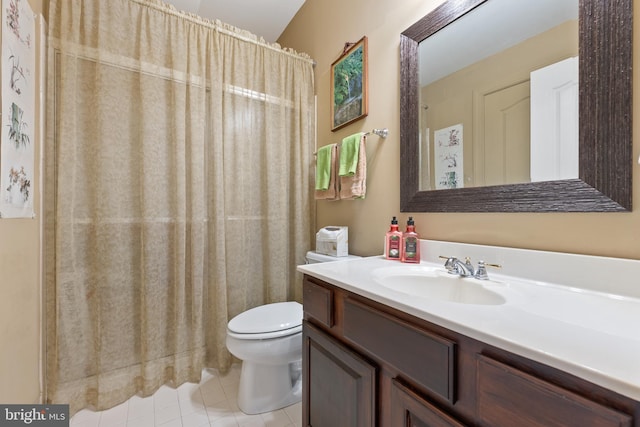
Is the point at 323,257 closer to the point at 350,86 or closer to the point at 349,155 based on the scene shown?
the point at 349,155

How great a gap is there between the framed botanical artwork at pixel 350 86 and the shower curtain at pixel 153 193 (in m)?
0.39

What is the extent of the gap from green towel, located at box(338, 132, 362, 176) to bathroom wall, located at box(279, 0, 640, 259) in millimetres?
88

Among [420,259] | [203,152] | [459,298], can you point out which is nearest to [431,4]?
[420,259]

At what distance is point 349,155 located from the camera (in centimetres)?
153

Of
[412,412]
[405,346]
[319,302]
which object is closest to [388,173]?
[319,302]

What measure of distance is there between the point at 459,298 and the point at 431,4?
125 cm

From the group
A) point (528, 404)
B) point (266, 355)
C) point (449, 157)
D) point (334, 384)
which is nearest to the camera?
point (528, 404)

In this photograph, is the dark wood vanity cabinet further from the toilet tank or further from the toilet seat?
the toilet tank

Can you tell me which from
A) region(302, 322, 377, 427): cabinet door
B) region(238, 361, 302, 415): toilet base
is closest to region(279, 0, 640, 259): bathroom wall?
region(302, 322, 377, 427): cabinet door

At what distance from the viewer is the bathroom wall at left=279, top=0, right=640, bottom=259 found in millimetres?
743

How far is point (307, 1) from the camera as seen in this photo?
202 cm

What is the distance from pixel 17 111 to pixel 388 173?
155 cm

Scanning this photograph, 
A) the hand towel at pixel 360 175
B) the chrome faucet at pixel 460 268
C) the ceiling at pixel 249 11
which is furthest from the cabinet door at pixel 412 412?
A: the ceiling at pixel 249 11

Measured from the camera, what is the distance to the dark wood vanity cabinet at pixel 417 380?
41 cm
